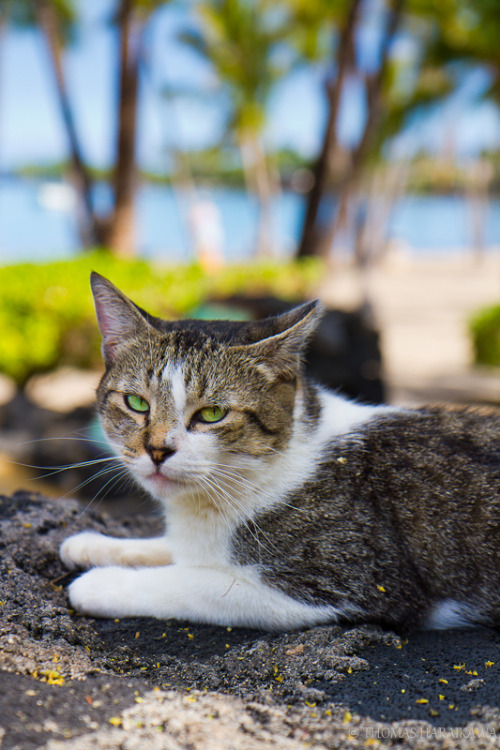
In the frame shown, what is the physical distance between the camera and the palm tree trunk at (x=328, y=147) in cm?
1365

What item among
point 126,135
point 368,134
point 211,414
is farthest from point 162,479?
point 368,134

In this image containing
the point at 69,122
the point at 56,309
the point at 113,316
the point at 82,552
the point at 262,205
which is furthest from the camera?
the point at 262,205

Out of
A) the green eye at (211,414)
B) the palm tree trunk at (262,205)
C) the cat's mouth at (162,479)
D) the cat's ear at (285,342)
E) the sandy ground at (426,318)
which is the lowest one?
the sandy ground at (426,318)

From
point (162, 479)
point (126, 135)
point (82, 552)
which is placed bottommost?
point (82, 552)

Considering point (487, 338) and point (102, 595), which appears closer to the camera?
point (102, 595)

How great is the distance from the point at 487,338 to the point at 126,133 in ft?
26.7

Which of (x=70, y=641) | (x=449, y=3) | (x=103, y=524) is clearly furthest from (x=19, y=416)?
(x=449, y=3)

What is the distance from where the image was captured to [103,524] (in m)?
3.56

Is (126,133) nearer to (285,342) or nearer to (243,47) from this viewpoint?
(285,342)

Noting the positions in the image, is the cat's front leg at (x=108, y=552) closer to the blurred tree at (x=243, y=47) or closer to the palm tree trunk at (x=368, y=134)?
the palm tree trunk at (x=368, y=134)

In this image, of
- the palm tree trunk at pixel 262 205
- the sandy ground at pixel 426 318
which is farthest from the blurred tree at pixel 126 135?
the palm tree trunk at pixel 262 205

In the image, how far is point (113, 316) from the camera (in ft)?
9.79

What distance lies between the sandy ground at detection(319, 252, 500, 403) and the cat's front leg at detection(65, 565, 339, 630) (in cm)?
774

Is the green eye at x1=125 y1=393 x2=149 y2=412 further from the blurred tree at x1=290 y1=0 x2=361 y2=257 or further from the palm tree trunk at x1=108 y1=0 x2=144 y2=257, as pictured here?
the blurred tree at x1=290 y1=0 x2=361 y2=257
